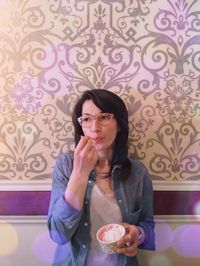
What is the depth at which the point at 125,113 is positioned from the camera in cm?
114

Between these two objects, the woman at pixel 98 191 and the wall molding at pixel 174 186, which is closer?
the woman at pixel 98 191

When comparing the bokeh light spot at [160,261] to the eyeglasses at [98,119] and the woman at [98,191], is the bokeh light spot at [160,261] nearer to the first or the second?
the woman at [98,191]

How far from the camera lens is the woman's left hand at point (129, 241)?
0.98 meters

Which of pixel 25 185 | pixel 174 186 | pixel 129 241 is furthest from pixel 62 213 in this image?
pixel 174 186

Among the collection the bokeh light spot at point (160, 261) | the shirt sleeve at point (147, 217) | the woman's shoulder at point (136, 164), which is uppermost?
the woman's shoulder at point (136, 164)

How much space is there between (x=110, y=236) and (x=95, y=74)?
0.55 m

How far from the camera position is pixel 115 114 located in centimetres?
111

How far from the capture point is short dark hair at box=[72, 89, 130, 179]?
1098mm

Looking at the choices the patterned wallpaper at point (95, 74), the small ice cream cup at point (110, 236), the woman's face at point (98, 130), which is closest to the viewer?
the small ice cream cup at point (110, 236)

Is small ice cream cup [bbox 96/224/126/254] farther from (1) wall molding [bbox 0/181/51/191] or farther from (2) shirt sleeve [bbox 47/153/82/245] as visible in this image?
(1) wall molding [bbox 0/181/51/191]

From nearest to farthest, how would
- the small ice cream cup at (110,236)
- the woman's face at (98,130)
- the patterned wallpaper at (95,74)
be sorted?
the small ice cream cup at (110,236) → the woman's face at (98,130) → the patterned wallpaper at (95,74)

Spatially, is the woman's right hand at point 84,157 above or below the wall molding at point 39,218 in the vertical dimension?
above

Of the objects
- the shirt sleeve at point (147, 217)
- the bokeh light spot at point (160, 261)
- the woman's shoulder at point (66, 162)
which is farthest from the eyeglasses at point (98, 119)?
the bokeh light spot at point (160, 261)

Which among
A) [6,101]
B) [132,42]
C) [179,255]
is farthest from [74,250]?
[132,42]
